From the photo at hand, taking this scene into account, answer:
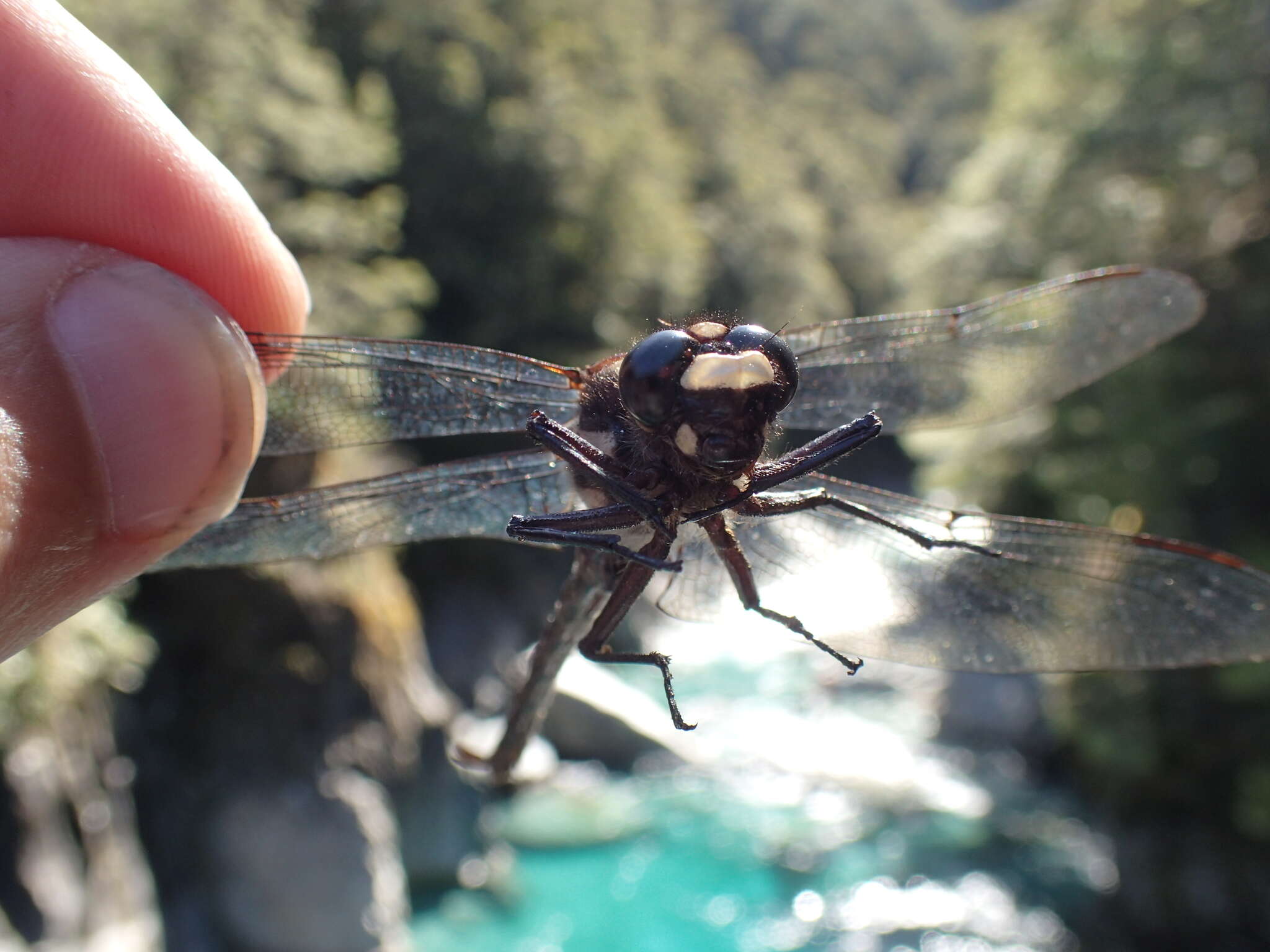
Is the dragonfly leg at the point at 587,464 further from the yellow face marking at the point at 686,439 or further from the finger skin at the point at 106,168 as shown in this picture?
the finger skin at the point at 106,168

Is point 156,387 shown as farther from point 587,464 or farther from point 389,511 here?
point 587,464

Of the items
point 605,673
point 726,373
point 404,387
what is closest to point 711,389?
point 726,373

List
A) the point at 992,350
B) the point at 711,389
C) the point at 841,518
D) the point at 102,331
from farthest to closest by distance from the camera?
the point at 992,350
the point at 841,518
the point at 102,331
the point at 711,389

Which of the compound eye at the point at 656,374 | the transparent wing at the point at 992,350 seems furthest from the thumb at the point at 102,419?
the transparent wing at the point at 992,350

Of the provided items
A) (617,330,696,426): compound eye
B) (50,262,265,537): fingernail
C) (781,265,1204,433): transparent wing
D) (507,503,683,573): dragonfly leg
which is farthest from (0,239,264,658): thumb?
(781,265,1204,433): transparent wing

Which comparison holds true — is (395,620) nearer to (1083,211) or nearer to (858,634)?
(858,634)

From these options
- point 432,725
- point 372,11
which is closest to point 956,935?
point 432,725

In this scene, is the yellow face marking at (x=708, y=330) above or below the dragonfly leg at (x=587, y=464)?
above
